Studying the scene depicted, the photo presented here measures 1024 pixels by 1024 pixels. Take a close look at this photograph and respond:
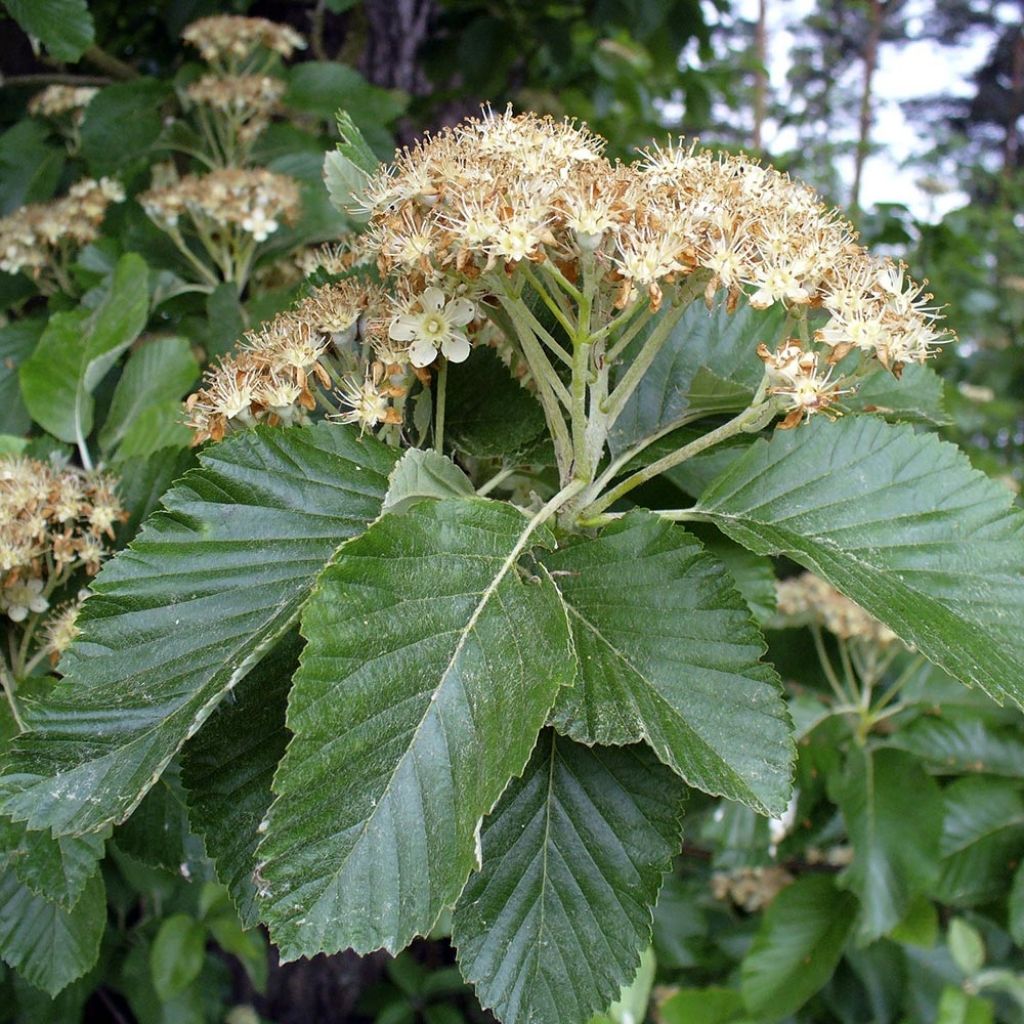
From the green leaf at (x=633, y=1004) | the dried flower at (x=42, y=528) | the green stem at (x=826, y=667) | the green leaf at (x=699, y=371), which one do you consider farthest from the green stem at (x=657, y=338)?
the green stem at (x=826, y=667)

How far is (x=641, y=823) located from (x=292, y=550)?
382 millimetres

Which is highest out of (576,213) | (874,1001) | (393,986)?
(576,213)

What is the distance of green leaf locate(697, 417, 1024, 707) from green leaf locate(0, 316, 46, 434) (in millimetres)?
1386

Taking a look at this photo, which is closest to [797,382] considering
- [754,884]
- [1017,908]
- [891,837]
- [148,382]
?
[148,382]

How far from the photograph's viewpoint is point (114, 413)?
1.44m

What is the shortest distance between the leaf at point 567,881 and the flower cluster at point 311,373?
13.5 inches

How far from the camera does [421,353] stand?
801 mm

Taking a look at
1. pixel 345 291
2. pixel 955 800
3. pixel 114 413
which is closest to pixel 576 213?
pixel 345 291

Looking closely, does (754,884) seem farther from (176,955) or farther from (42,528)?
(42,528)

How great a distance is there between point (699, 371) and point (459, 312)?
269mm

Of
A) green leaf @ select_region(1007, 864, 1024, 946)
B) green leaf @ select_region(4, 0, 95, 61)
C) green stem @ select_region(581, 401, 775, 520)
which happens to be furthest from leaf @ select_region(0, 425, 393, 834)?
green leaf @ select_region(1007, 864, 1024, 946)

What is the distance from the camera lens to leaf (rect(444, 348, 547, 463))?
917mm

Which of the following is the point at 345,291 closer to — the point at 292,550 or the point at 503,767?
the point at 292,550

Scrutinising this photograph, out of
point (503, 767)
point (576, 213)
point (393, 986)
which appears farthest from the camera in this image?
point (393, 986)
